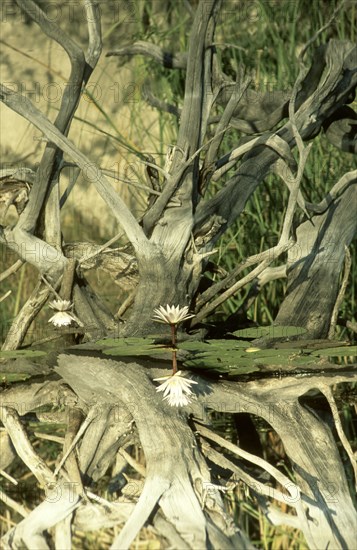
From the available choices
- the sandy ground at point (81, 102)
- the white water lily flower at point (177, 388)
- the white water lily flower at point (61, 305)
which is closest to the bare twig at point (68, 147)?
the white water lily flower at point (61, 305)

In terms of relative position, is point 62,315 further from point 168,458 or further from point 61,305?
point 168,458

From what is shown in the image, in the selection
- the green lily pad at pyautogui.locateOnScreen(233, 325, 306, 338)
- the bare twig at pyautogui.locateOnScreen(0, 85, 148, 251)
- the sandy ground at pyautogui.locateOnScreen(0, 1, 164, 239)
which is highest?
the sandy ground at pyautogui.locateOnScreen(0, 1, 164, 239)

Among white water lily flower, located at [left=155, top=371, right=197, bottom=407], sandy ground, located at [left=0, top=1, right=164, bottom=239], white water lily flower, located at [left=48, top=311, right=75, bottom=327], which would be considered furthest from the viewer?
sandy ground, located at [left=0, top=1, right=164, bottom=239]

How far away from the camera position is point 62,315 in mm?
1516

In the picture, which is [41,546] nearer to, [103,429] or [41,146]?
[103,429]

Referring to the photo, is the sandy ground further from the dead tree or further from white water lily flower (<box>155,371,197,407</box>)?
white water lily flower (<box>155,371,197,407</box>)

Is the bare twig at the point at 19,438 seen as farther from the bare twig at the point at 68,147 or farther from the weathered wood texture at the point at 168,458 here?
the bare twig at the point at 68,147

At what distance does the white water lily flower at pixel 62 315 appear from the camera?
1.51 meters

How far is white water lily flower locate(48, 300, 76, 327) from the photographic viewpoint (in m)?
1.51

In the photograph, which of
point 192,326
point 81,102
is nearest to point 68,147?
point 192,326

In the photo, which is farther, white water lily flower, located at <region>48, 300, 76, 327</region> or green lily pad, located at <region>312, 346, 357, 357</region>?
white water lily flower, located at <region>48, 300, 76, 327</region>

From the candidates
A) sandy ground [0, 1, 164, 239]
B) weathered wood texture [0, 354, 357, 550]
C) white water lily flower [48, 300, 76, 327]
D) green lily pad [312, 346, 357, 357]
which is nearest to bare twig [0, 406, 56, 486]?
weathered wood texture [0, 354, 357, 550]

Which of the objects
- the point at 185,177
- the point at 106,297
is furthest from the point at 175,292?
the point at 106,297

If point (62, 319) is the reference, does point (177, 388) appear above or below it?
below
